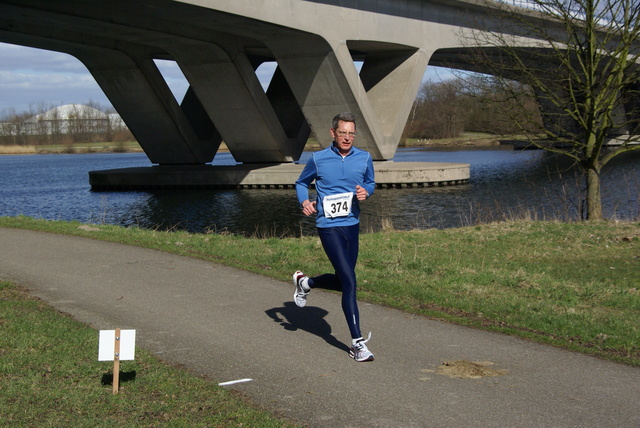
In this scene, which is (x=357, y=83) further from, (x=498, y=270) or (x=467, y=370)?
(x=467, y=370)

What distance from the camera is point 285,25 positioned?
28125 millimetres

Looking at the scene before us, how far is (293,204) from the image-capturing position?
1139 inches

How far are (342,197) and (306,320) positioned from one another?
5.89 feet

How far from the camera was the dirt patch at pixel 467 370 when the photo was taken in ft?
19.0

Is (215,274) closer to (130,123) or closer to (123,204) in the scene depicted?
(123,204)

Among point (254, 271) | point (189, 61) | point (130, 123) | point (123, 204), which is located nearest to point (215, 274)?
point (254, 271)

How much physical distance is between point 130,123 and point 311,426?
37.6 meters

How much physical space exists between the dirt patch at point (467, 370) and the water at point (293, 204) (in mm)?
12242

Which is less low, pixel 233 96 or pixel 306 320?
pixel 233 96

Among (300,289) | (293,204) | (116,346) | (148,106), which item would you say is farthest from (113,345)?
(148,106)

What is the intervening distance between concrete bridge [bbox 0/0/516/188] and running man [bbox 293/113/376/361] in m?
18.6

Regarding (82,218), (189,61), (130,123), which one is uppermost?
(189,61)

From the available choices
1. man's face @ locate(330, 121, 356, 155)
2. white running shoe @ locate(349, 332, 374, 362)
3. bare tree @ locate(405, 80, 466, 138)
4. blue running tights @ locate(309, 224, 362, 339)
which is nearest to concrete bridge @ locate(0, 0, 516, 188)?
man's face @ locate(330, 121, 356, 155)

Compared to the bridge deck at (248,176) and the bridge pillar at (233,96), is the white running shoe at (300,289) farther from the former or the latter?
the bridge pillar at (233,96)
